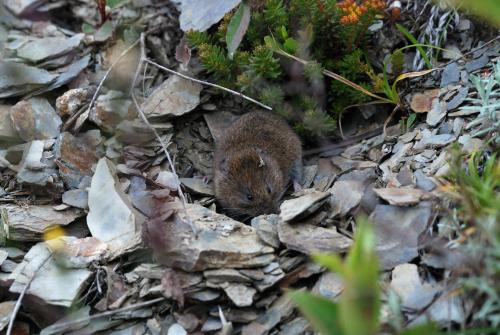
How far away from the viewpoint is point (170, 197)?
4977mm

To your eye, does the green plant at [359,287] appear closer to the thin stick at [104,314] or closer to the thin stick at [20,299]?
the thin stick at [104,314]

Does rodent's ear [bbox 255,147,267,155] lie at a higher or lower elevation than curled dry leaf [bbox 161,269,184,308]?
lower

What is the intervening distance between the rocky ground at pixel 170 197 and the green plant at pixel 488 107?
0.05 metres

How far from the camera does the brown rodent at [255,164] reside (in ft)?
19.3

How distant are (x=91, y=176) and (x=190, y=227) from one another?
55.8 inches

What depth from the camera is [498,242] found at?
2.93 metres

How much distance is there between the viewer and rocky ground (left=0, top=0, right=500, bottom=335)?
3902 mm

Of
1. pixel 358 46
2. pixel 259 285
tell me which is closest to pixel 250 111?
pixel 358 46

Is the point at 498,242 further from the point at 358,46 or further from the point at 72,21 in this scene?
the point at 72,21

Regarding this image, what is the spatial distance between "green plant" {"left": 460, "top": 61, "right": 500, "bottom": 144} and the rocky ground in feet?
0.16

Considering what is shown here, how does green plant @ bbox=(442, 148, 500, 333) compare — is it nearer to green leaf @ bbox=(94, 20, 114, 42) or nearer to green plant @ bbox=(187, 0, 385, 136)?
green plant @ bbox=(187, 0, 385, 136)

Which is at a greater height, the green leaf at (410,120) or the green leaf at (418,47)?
the green leaf at (418,47)

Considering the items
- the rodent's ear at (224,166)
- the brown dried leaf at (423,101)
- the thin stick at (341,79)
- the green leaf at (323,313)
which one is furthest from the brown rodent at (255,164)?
the green leaf at (323,313)

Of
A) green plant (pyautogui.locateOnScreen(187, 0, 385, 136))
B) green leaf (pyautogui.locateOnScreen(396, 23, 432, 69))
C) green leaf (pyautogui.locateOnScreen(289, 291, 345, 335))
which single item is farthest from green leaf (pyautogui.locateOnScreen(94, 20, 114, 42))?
green leaf (pyautogui.locateOnScreen(289, 291, 345, 335))
